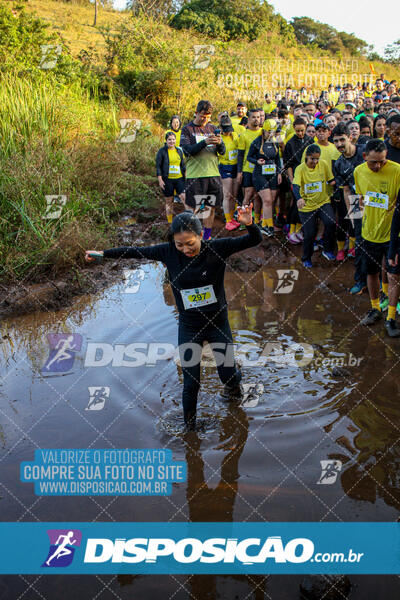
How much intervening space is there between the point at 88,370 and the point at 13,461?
1549mm

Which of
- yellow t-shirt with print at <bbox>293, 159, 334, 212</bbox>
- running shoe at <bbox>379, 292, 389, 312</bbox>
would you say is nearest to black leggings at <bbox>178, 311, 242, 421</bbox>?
running shoe at <bbox>379, 292, 389, 312</bbox>

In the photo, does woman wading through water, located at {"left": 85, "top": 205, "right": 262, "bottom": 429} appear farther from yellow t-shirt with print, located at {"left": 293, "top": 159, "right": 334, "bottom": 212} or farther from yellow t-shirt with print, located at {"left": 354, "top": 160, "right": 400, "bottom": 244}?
yellow t-shirt with print, located at {"left": 293, "top": 159, "right": 334, "bottom": 212}

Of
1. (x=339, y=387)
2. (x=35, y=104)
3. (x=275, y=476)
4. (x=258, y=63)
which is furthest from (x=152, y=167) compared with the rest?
(x=258, y=63)

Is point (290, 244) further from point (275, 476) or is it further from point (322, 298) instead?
point (275, 476)
